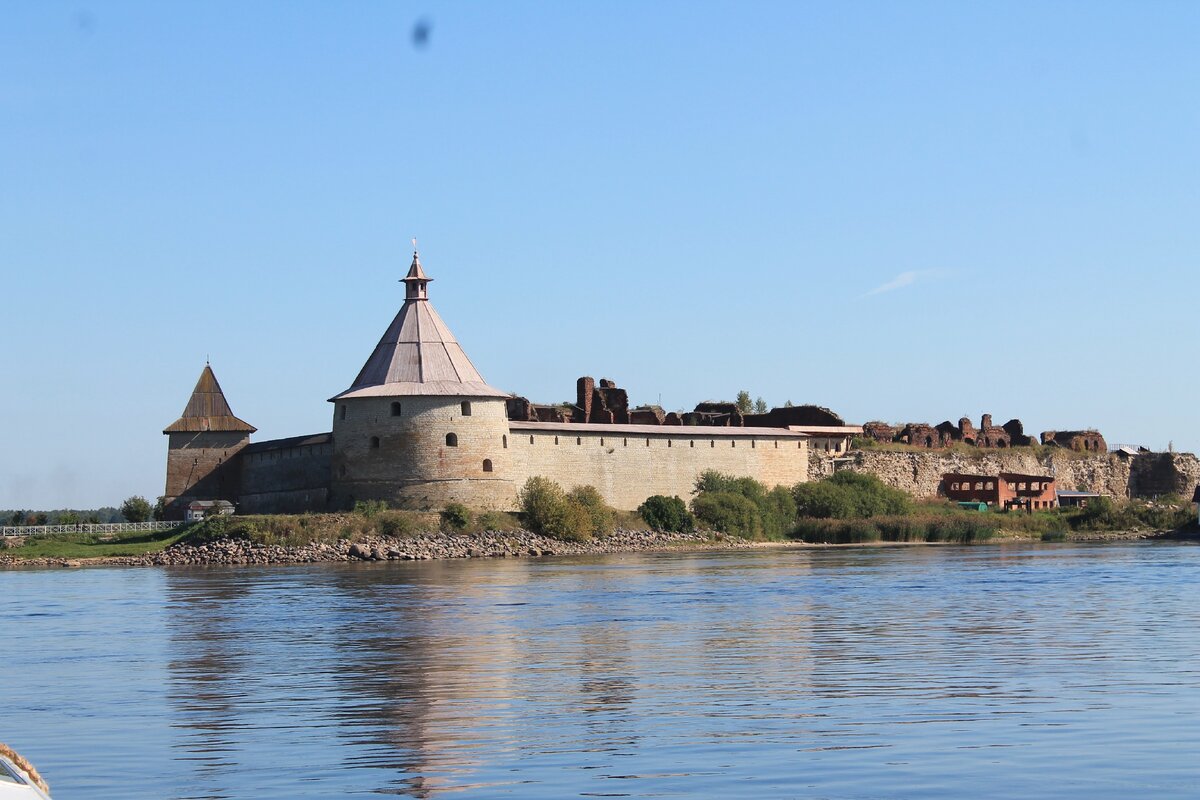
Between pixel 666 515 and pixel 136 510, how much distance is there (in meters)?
14.6

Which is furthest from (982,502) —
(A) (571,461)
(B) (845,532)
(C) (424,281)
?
(C) (424,281)

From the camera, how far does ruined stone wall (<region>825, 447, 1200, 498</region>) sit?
1831 inches

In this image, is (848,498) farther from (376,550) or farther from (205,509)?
(205,509)

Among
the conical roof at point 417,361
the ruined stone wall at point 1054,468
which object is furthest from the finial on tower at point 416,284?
the ruined stone wall at point 1054,468

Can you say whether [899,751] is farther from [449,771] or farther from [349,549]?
[349,549]

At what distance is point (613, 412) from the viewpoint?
4328 centimetres

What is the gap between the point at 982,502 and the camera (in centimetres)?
4688

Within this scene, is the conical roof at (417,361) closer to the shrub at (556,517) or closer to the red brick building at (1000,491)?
the shrub at (556,517)

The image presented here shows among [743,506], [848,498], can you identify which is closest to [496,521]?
[743,506]

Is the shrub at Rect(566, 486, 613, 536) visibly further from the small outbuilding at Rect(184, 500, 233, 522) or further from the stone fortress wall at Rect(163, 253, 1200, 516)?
the small outbuilding at Rect(184, 500, 233, 522)

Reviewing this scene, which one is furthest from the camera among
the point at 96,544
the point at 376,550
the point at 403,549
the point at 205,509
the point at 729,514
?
the point at 205,509

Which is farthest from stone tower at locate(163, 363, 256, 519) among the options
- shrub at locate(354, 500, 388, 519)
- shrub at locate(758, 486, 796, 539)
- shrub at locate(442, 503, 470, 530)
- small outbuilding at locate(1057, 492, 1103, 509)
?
small outbuilding at locate(1057, 492, 1103, 509)

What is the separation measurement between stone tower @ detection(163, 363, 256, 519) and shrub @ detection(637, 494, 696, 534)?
419 inches

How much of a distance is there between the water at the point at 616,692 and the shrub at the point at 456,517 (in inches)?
507
